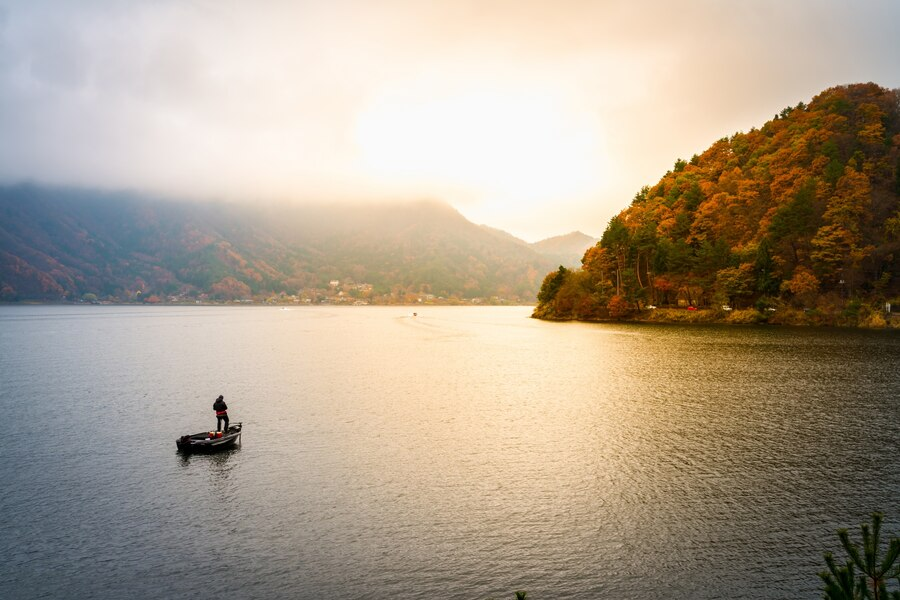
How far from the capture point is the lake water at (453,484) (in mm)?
20250

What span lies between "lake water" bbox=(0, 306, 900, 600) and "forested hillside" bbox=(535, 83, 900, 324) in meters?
61.2

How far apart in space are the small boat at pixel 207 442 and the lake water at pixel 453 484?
1016mm

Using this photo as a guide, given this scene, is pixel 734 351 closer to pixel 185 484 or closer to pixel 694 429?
pixel 694 429

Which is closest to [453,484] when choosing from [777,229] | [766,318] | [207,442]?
[207,442]

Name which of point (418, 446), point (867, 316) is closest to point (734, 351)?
point (867, 316)

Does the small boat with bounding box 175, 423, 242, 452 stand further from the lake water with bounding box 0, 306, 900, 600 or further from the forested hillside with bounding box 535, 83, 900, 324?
the forested hillside with bounding box 535, 83, 900, 324

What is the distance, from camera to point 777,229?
4862 inches

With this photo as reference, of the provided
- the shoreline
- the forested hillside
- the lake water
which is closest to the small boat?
the lake water

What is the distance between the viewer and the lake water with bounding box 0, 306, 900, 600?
20.2 m

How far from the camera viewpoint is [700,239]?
142125 mm

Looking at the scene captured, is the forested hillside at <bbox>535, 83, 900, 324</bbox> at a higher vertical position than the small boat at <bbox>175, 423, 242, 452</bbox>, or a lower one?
higher

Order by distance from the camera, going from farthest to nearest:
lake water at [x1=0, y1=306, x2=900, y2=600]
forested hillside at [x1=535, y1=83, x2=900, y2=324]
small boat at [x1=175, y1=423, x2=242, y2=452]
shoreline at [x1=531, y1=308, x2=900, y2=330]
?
forested hillside at [x1=535, y1=83, x2=900, y2=324] < shoreline at [x1=531, y1=308, x2=900, y2=330] < small boat at [x1=175, y1=423, x2=242, y2=452] < lake water at [x1=0, y1=306, x2=900, y2=600]

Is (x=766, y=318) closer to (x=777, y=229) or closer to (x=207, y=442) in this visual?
(x=777, y=229)

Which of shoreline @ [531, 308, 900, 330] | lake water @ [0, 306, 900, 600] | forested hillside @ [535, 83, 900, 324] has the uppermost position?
forested hillside @ [535, 83, 900, 324]
